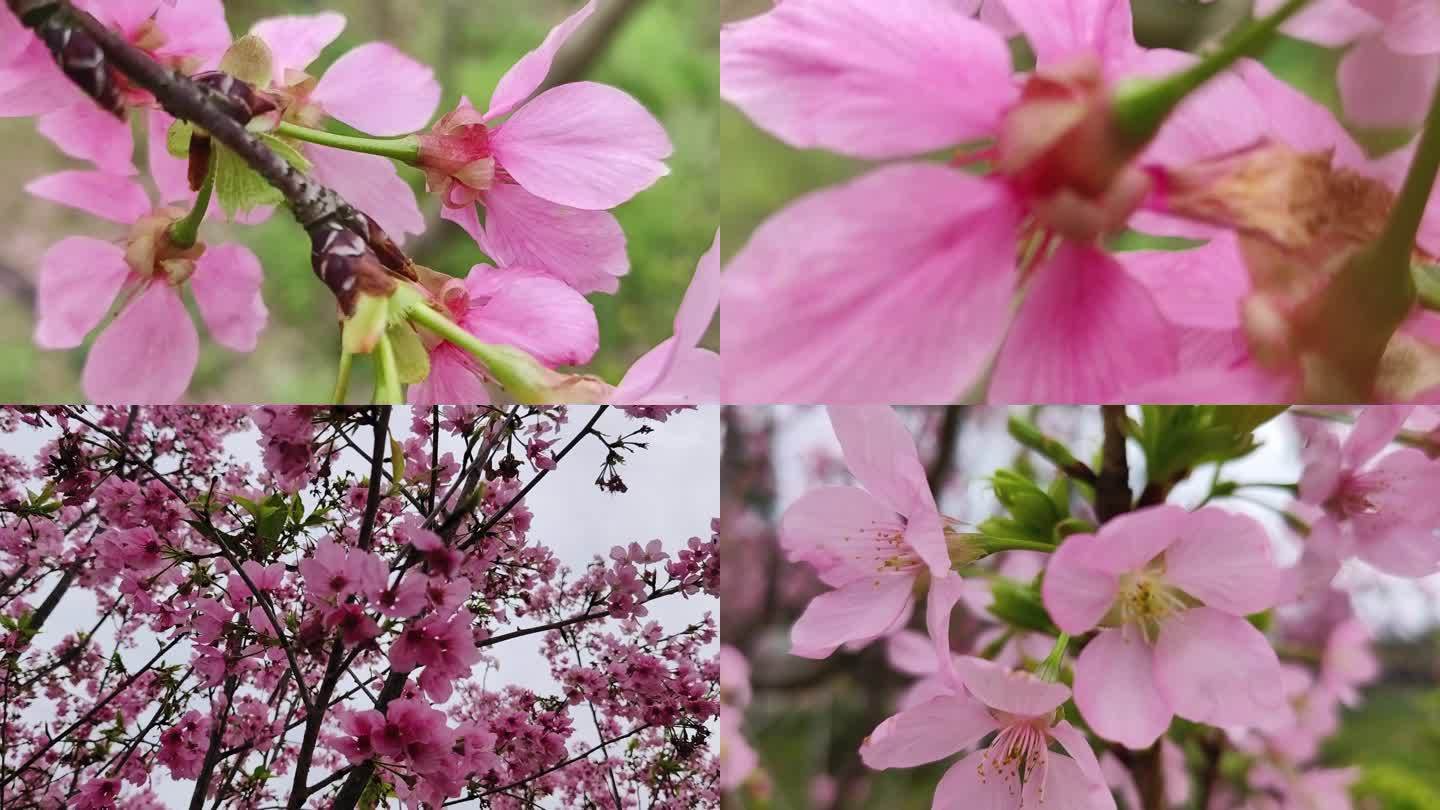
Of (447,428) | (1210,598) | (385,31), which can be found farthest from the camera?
(385,31)

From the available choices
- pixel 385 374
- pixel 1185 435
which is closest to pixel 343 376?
pixel 385 374

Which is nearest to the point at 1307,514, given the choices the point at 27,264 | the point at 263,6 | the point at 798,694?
the point at 798,694

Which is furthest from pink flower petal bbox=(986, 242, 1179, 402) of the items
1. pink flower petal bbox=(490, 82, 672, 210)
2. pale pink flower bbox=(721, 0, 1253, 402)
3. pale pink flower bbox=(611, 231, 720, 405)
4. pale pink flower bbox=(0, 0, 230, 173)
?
pale pink flower bbox=(0, 0, 230, 173)

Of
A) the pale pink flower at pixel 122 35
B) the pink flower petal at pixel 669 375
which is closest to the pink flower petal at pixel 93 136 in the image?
the pale pink flower at pixel 122 35

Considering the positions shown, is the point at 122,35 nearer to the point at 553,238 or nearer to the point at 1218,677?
the point at 553,238

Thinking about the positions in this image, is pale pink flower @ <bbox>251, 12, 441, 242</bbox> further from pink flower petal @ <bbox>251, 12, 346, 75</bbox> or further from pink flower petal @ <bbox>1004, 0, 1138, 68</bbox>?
pink flower petal @ <bbox>1004, 0, 1138, 68</bbox>

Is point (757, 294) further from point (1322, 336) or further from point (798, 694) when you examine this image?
point (798, 694)

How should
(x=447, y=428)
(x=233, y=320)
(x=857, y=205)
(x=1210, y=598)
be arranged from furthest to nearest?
(x=447, y=428) → (x=233, y=320) → (x=1210, y=598) → (x=857, y=205)
